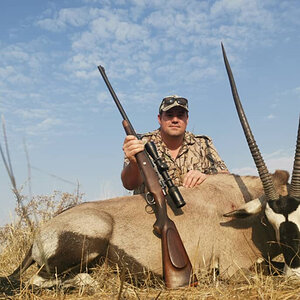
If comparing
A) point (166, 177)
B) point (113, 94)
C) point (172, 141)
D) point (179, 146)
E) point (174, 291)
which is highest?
point (113, 94)

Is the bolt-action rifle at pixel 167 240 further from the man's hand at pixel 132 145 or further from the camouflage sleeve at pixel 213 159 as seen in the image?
the camouflage sleeve at pixel 213 159

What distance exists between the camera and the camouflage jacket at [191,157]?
684 cm

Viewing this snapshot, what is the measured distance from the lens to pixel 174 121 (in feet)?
22.5

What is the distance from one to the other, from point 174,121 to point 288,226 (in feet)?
11.4

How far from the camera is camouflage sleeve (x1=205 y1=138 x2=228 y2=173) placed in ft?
22.3

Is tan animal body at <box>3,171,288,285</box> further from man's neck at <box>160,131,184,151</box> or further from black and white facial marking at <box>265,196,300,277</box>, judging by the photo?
man's neck at <box>160,131,184,151</box>

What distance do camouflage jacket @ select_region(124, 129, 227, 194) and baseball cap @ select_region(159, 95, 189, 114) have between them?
0.68 metres

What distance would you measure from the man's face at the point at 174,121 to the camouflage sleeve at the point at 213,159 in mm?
612

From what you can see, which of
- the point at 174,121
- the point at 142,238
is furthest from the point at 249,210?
the point at 174,121

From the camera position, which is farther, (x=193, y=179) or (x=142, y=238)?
(x=193, y=179)

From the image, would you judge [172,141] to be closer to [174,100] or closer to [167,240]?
[174,100]

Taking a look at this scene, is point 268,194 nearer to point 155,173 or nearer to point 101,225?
point 155,173

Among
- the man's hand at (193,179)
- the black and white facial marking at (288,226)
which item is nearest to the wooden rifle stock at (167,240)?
the man's hand at (193,179)

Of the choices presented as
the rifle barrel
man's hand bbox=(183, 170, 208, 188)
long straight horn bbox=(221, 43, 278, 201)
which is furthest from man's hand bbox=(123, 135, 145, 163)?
long straight horn bbox=(221, 43, 278, 201)
